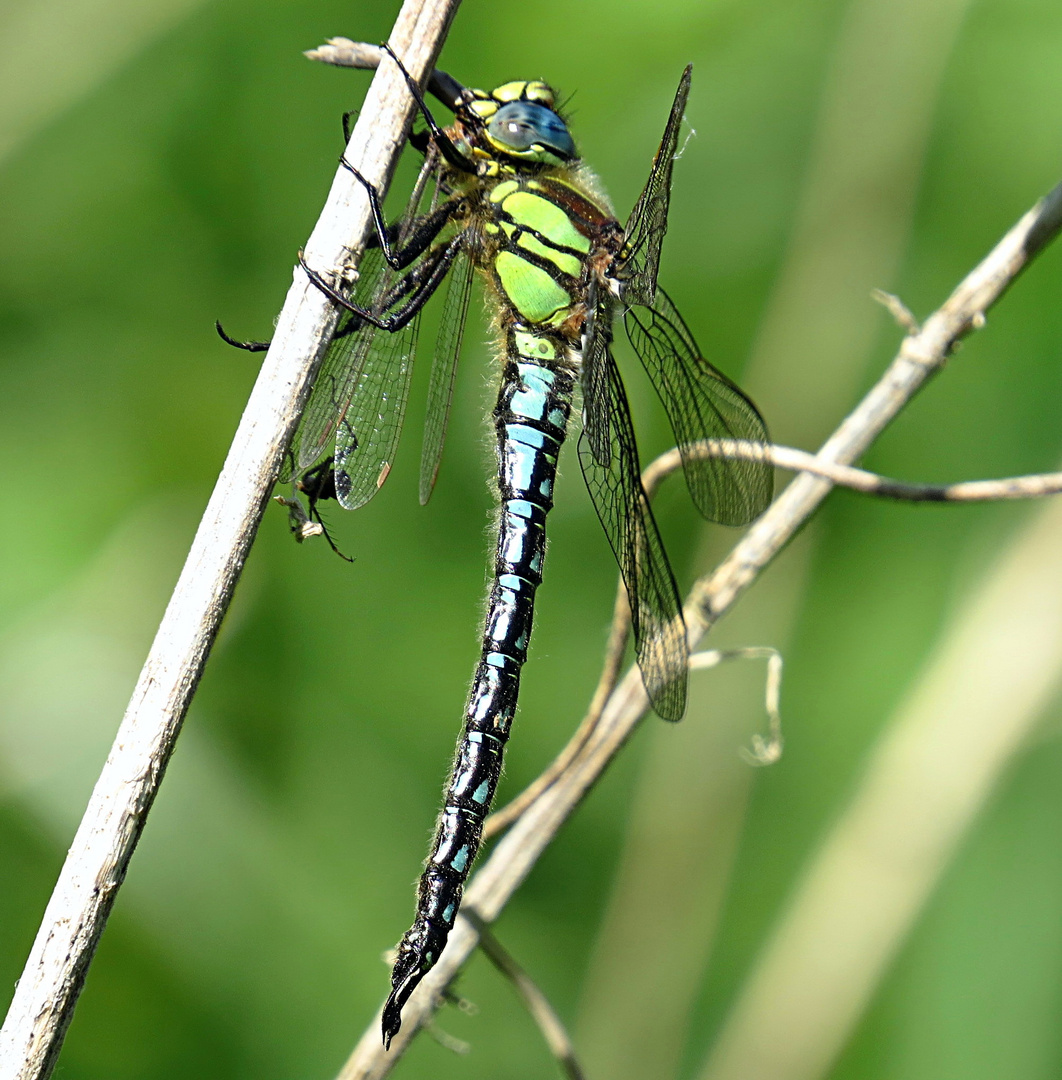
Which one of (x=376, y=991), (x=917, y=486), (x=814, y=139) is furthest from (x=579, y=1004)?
(x=814, y=139)

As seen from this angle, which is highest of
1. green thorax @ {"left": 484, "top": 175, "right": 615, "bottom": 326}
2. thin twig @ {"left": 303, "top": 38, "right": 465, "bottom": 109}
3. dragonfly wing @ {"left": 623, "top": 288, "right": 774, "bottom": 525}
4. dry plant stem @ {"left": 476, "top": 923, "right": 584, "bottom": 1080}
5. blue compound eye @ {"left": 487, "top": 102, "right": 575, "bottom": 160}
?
blue compound eye @ {"left": 487, "top": 102, "right": 575, "bottom": 160}

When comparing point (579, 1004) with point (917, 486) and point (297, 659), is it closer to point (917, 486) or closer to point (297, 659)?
point (297, 659)

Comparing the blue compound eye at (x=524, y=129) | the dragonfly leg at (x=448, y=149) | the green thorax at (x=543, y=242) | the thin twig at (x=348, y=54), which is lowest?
the green thorax at (x=543, y=242)

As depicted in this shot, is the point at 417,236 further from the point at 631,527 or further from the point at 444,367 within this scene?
the point at 631,527

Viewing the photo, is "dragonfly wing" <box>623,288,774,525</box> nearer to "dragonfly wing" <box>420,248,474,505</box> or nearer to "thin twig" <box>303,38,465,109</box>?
"dragonfly wing" <box>420,248,474,505</box>

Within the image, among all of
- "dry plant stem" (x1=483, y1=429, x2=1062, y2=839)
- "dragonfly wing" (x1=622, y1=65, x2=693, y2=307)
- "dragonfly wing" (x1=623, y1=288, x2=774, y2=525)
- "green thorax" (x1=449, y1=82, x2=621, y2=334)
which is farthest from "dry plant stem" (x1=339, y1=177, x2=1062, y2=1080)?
"green thorax" (x1=449, y1=82, x2=621, y2=334)

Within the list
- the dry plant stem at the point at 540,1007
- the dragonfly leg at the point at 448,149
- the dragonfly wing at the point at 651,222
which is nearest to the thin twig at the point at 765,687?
the dry plant stem at the point at 540,1007

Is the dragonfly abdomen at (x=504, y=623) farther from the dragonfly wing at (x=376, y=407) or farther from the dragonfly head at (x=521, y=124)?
the dragonfly head at (x=521, y=124)
